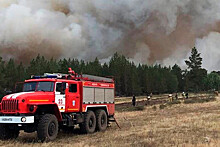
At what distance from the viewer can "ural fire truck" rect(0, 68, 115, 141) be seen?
12273mm

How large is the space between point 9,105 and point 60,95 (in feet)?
8.49

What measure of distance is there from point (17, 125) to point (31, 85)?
227cm

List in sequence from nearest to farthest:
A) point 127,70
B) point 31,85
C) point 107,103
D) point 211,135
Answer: point 211,135 → point 31,85 → point 107,103 → point 127,70

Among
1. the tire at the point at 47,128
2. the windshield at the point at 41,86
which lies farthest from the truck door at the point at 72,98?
the tire at the point at 47,128

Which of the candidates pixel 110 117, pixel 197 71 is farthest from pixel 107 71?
pixel 110 117

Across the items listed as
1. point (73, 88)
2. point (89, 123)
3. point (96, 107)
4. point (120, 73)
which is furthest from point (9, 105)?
point (120, 73)

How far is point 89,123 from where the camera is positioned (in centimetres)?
1606

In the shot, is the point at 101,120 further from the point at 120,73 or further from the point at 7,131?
the point at 120,73

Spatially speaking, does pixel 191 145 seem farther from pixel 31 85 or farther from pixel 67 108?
pixel 31 85

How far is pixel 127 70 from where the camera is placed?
100m

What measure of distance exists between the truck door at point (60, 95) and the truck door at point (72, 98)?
32cm

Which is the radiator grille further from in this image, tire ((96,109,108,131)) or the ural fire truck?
tire ((96,109,108,131))

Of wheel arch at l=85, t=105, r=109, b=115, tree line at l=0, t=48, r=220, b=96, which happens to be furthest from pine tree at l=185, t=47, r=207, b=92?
wheel arch at l=85, t=105, r=109, b=115

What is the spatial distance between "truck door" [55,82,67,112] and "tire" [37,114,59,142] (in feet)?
3.13
